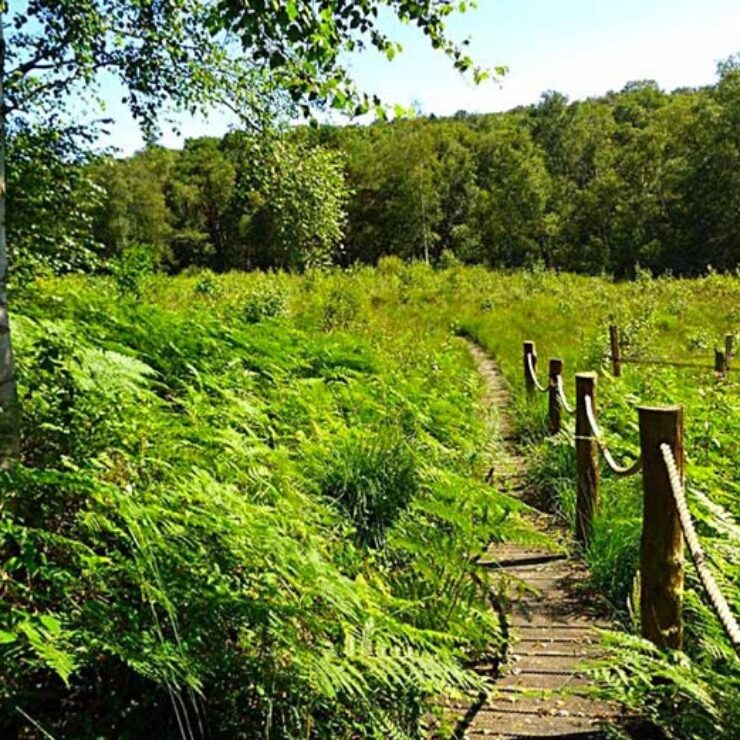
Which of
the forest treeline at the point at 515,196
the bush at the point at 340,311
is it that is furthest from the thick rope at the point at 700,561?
the forest treeline at the point at 515,196

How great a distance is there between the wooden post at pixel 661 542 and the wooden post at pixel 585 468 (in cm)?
185

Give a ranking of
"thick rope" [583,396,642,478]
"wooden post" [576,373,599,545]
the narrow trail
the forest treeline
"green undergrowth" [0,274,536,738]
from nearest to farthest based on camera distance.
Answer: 1. "green undergrowth" [0,274,536,738]
2. the narrow trail
3. "thick rope" [583,396,642,478]
4. "wooden post" [576,373,599,545]
5. the forest treeline

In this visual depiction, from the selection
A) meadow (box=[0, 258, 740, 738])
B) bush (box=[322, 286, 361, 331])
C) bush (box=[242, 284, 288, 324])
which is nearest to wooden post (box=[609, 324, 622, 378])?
meadow (box=[0, 258, 740, 738])

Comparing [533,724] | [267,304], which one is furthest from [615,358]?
[267,304]

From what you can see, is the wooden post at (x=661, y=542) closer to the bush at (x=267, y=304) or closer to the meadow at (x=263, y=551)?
the meadow at (x=263, y=551)

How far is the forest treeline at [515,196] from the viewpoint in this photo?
5059 cm

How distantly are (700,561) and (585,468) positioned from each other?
2756 millimetres

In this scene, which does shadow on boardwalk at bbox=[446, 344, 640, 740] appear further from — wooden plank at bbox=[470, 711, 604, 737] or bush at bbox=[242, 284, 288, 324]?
bush at bbox=[242, 284, 288, 324]

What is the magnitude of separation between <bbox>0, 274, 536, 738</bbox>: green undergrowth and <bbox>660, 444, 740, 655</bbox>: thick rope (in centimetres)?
81

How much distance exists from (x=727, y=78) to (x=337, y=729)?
55818 mm

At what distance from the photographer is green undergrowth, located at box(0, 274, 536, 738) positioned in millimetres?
2279

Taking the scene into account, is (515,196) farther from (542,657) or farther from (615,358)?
(542,657)

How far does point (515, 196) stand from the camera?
201ft

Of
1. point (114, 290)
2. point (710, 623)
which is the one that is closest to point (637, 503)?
A: point (710, 623)
